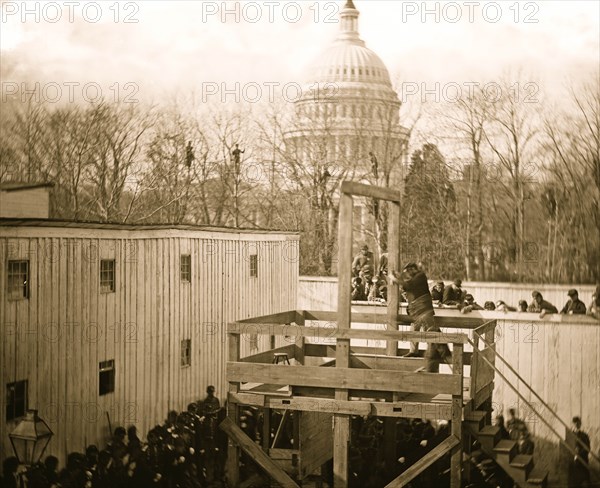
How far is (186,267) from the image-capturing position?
10.4m

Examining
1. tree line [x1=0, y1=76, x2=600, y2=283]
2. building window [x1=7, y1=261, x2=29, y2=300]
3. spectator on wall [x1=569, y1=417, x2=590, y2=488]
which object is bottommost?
spectator on wall [x1=569, y1=417, x2=590, y2=488]

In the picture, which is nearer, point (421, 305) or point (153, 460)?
point (421, 305)

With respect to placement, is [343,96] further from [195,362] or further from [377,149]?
[195,362]

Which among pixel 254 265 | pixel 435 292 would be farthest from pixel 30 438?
pixel 435 292

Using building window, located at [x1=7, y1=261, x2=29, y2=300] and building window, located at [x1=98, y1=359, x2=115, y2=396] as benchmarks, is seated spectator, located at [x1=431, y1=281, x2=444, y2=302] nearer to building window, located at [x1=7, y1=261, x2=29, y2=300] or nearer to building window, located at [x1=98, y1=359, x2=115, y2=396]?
building window, located at [x1=98, y1=359, x2=115, y2=396]

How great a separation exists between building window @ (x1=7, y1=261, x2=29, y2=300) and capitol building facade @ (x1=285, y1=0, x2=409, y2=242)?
11.6ft

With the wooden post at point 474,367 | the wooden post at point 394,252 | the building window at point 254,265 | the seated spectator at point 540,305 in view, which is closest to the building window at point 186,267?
the building window at point 254,265

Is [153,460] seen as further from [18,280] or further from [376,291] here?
[376,291]

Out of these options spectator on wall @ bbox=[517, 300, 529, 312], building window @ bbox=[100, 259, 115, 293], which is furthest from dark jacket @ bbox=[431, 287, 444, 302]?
building window @ bbox=[100, 259, 115, 293]

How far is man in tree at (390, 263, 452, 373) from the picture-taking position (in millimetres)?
8742

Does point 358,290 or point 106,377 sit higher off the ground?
point 358,290

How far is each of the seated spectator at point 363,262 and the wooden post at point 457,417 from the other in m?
3.02

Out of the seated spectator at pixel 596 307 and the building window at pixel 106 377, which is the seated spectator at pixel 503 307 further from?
the building window at pixel 106 377

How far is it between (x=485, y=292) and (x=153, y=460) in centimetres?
473
